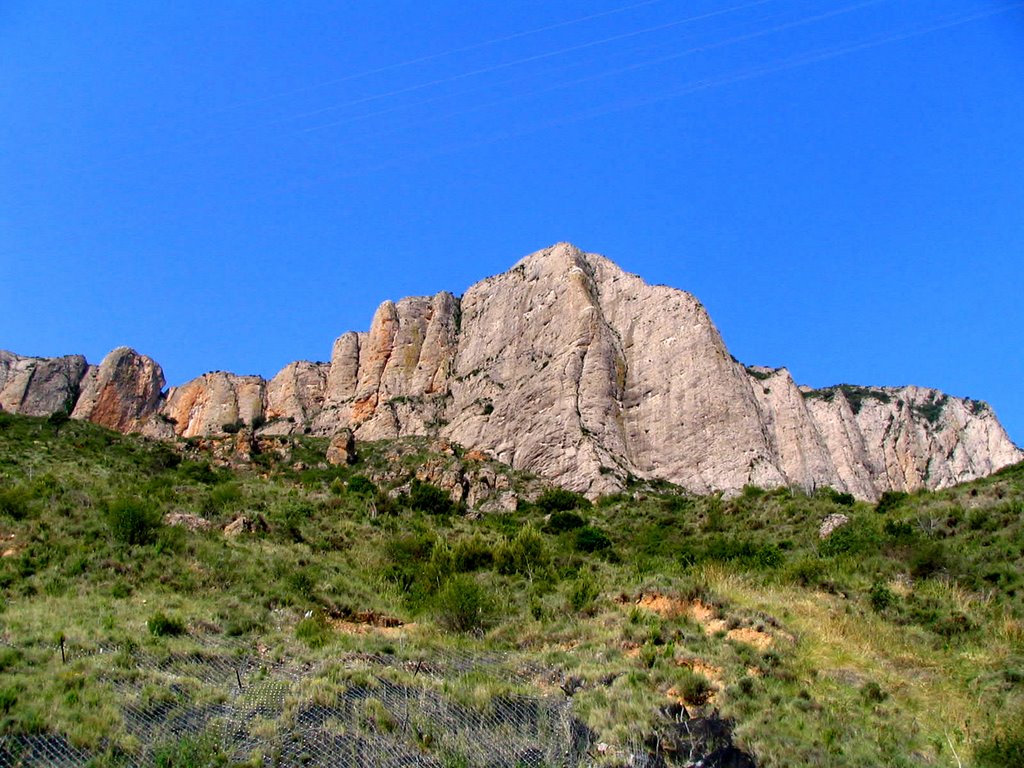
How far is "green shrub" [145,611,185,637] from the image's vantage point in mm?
18219

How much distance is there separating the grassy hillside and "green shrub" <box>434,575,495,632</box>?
0.07m

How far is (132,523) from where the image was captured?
2648 centimetres

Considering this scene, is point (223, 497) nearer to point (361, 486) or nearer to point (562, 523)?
point (562, 523)

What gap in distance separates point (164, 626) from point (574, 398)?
5156 cm

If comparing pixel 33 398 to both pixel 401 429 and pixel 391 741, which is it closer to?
pixel 401 429

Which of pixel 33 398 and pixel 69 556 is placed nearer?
pixel 69 556

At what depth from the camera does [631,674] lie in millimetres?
16406

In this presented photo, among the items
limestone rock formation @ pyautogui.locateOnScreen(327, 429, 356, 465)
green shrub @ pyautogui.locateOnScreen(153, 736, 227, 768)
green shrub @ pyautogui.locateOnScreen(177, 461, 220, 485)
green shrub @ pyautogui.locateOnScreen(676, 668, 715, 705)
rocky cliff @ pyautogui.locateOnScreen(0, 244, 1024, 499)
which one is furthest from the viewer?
limestone rock formation @ pyautogui.locateOnScreen(327, 429, 356, 465)

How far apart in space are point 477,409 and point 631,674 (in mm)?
57534

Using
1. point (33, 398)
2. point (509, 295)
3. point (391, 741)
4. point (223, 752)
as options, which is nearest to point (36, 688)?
point (223, 752)

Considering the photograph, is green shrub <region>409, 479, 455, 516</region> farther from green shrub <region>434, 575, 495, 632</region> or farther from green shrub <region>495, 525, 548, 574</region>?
green shrub <region>434, 575, 495, 632</region>

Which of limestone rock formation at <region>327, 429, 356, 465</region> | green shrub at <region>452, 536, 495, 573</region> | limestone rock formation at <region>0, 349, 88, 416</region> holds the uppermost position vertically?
limestone rock formation at <region>0, 349, 88, 416</region>

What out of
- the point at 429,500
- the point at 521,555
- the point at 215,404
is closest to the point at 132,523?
the point at 521,555

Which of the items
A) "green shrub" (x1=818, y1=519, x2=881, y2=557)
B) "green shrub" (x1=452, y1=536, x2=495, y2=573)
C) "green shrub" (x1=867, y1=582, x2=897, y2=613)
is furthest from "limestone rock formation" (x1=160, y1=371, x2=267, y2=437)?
"green shrub" (x1=867, y1=582, x2=897, y2=613)
